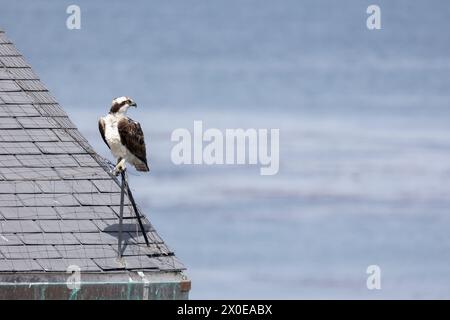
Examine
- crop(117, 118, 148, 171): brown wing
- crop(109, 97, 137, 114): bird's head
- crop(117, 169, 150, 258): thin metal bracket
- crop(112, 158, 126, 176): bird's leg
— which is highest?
crop(109, 97, 137, 114): bird's head

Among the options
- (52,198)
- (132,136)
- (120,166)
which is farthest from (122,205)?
(52,198)

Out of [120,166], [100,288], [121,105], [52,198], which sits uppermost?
[121,105]

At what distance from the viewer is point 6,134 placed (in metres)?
37.8

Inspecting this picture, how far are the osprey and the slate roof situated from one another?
45.2 inches

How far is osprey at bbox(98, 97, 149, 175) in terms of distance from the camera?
117 feet

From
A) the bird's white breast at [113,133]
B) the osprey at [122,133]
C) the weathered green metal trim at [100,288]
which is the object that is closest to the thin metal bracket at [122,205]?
the osprey at [122,133]

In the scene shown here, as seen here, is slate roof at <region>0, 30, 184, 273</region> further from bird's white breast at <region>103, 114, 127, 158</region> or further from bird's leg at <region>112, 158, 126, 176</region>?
bird's white breast at <region>103, 114, 127, 158</region>

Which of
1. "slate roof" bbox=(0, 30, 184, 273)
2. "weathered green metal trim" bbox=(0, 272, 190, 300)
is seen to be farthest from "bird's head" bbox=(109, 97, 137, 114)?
"weathered green metal trim" bbox=(0, 272, 190, 300)

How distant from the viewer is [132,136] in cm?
3562

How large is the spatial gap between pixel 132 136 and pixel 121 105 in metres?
0.54

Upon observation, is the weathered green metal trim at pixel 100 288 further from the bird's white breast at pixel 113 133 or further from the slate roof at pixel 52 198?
the bird's white breast at pixel 113 133

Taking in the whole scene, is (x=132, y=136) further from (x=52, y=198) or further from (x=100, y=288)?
(x=100, y=288)
